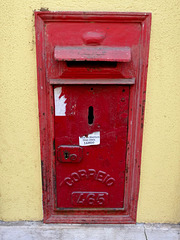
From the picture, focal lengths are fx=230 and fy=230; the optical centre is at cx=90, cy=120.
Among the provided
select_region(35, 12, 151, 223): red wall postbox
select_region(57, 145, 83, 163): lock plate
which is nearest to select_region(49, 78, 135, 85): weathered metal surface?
select_region(35, 12, 151, 223): red wall postbox

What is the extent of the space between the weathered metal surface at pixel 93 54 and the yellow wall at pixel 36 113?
252 millimetres

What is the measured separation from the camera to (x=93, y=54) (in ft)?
5.02

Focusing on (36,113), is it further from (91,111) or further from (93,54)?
(93,54)

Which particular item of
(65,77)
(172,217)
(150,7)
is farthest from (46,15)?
(172,217)

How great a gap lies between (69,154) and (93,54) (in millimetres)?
802

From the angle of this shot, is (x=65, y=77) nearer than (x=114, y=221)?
Yes

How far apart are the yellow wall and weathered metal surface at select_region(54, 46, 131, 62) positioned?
0.83ft

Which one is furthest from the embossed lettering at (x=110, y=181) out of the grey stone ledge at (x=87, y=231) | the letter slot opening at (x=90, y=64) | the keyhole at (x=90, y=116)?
the letter slot opening at (x=90, y=64)

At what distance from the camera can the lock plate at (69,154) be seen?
6.02 ft

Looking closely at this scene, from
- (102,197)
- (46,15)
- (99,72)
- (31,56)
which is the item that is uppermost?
(46,15)

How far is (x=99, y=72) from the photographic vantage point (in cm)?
163

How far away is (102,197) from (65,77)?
1.06 metres

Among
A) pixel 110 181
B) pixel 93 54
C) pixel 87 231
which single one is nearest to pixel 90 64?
pixel 93 54

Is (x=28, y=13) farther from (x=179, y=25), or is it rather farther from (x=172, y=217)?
(x=172, y=217)
